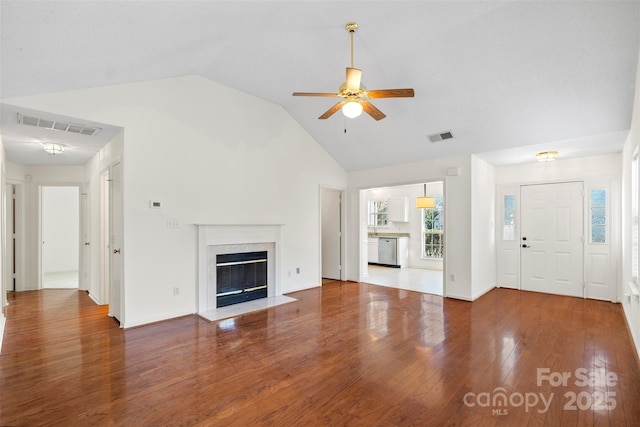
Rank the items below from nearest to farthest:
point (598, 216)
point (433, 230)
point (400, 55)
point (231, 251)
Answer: point (400, 55) → point (231, 251) → point (598, 216) → point (433, 230)

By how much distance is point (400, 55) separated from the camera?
3.61 metres

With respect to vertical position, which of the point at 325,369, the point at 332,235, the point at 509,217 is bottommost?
the point at 325,369

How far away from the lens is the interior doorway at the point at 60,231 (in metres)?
7.84

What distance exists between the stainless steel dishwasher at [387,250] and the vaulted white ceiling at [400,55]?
426 cm

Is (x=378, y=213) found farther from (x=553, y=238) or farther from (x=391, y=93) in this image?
(x=391, y=93)

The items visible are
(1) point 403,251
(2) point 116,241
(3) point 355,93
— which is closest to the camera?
(3) point 355,93

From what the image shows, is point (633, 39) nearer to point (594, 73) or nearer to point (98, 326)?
point (594, 73)

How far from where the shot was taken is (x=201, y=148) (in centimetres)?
451

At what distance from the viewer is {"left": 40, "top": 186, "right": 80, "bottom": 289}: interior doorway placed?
25.7 ft

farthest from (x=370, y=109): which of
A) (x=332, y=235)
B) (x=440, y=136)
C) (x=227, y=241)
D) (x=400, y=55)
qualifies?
(x=332, y=235)

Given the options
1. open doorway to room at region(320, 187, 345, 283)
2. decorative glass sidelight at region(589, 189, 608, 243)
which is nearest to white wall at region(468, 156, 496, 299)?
decorative glass sidelight at region(589, 189, 608, 243)

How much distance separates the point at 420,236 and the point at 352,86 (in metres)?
6.66

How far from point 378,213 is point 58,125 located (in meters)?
8.00

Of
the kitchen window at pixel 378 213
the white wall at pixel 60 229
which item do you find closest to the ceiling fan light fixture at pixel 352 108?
the kitchen window at pixel 378 213
